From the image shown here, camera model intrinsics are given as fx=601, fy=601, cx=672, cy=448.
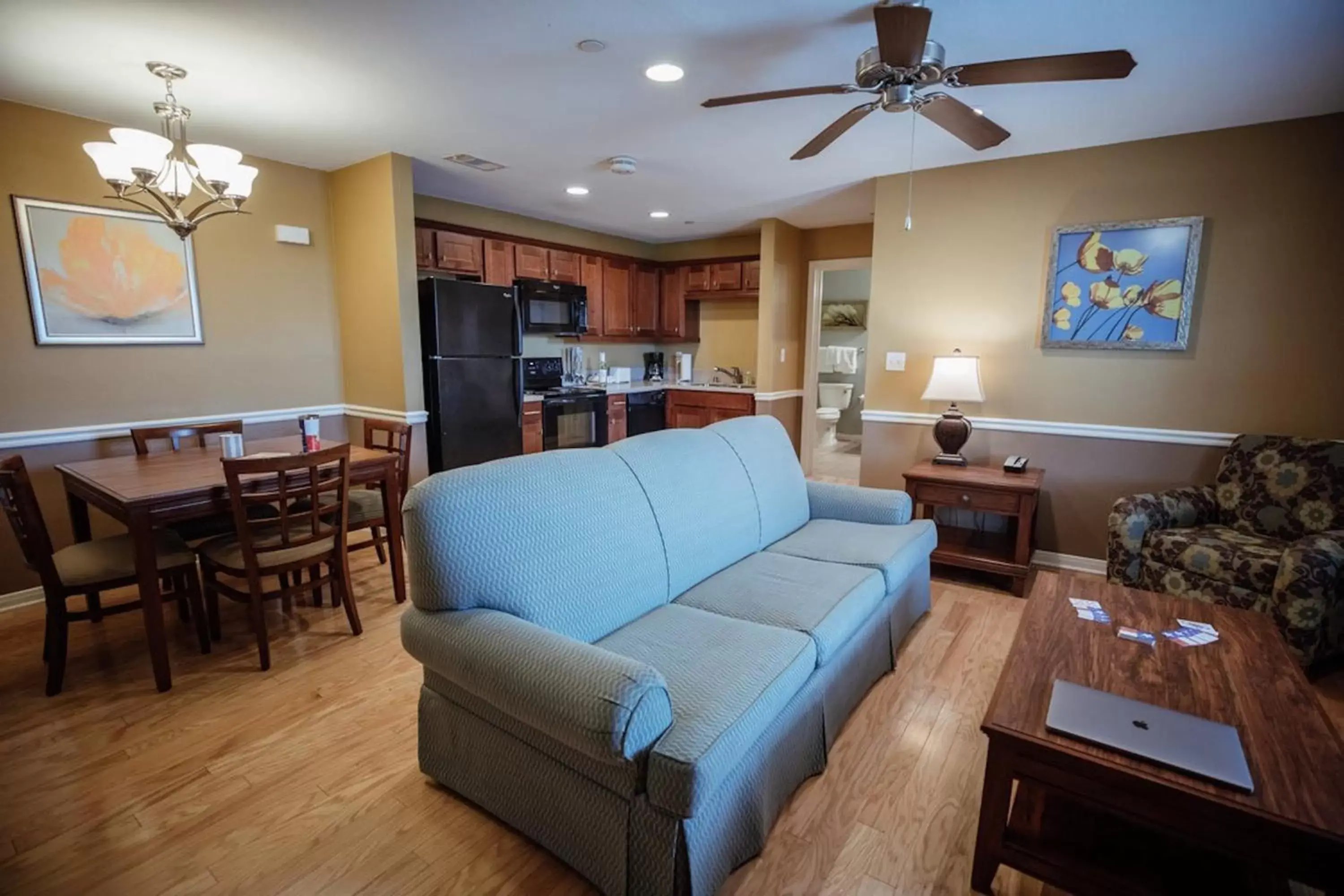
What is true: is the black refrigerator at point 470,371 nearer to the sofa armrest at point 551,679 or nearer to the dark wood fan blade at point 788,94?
the dark wood fan blade at point 788,94

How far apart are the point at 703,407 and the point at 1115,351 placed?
11.7ft

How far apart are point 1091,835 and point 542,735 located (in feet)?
4.67

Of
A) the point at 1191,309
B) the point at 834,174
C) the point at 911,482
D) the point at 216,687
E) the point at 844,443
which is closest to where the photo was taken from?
the point at 216,687

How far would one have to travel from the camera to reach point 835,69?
8.03ft

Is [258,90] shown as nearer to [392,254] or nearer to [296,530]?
[392,254]

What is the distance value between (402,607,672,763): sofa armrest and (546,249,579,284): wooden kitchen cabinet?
444 cm

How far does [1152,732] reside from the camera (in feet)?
4.63

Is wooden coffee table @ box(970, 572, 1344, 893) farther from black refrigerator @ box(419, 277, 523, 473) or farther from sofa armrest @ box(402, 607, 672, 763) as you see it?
black refrigerator @ box(419, 277, 523, 473)

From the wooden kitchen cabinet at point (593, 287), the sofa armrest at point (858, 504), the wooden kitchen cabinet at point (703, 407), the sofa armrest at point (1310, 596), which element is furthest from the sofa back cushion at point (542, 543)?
the wooden kitchen cabinet at point (593, 287)

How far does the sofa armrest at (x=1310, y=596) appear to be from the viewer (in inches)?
92.4

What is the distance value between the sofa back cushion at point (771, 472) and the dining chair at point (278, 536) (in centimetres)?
166

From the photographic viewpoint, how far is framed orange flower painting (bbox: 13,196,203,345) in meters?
2.99

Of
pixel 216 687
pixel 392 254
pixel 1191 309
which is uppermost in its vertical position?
pixel 392 254

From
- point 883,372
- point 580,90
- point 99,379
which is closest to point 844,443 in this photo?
point 883,372
